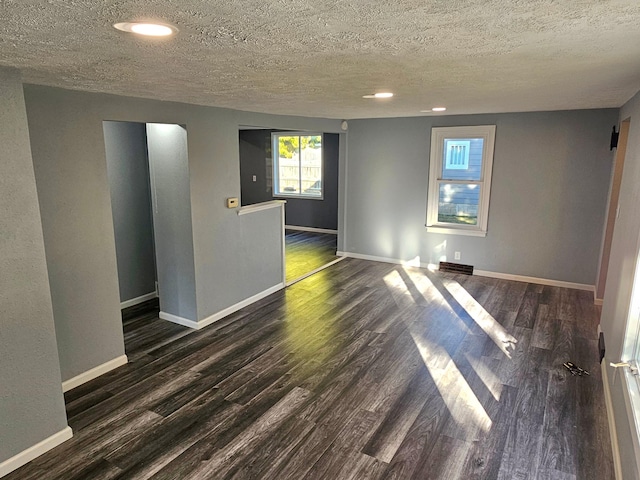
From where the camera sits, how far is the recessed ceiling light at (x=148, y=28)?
141 cm

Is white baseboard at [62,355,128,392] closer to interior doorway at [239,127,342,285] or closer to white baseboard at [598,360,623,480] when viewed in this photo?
white baseboard at [598,360,623,480]

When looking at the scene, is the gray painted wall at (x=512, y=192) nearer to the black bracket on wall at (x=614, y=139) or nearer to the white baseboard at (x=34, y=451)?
the black bracket on wall at (x=614, y=139)

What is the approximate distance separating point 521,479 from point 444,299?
2887 mm

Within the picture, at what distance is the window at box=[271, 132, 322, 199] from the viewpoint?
361 inches

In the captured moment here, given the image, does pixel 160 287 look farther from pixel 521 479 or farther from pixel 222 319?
pixel 521 479

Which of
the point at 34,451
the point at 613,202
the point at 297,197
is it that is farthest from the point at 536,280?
the point at 34,451

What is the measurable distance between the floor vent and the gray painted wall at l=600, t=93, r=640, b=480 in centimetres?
228

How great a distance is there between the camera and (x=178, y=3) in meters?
1.22

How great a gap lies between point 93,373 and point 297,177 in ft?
22.2

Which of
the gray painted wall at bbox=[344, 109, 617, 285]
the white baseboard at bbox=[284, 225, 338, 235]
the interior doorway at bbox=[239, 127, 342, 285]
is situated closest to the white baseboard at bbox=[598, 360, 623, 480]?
the gray painted wall at bbox=[344, 109, 617, 285]

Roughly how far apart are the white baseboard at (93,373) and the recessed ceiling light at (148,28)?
274 cm

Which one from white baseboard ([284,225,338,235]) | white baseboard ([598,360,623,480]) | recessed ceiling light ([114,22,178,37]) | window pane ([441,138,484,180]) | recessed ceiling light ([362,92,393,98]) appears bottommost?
white baseboard ([598,360,623,480])

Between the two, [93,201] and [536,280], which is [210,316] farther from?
[536,280]

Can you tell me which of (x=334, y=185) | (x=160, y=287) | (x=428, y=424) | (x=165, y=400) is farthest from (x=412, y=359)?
(x=334, y=185)
